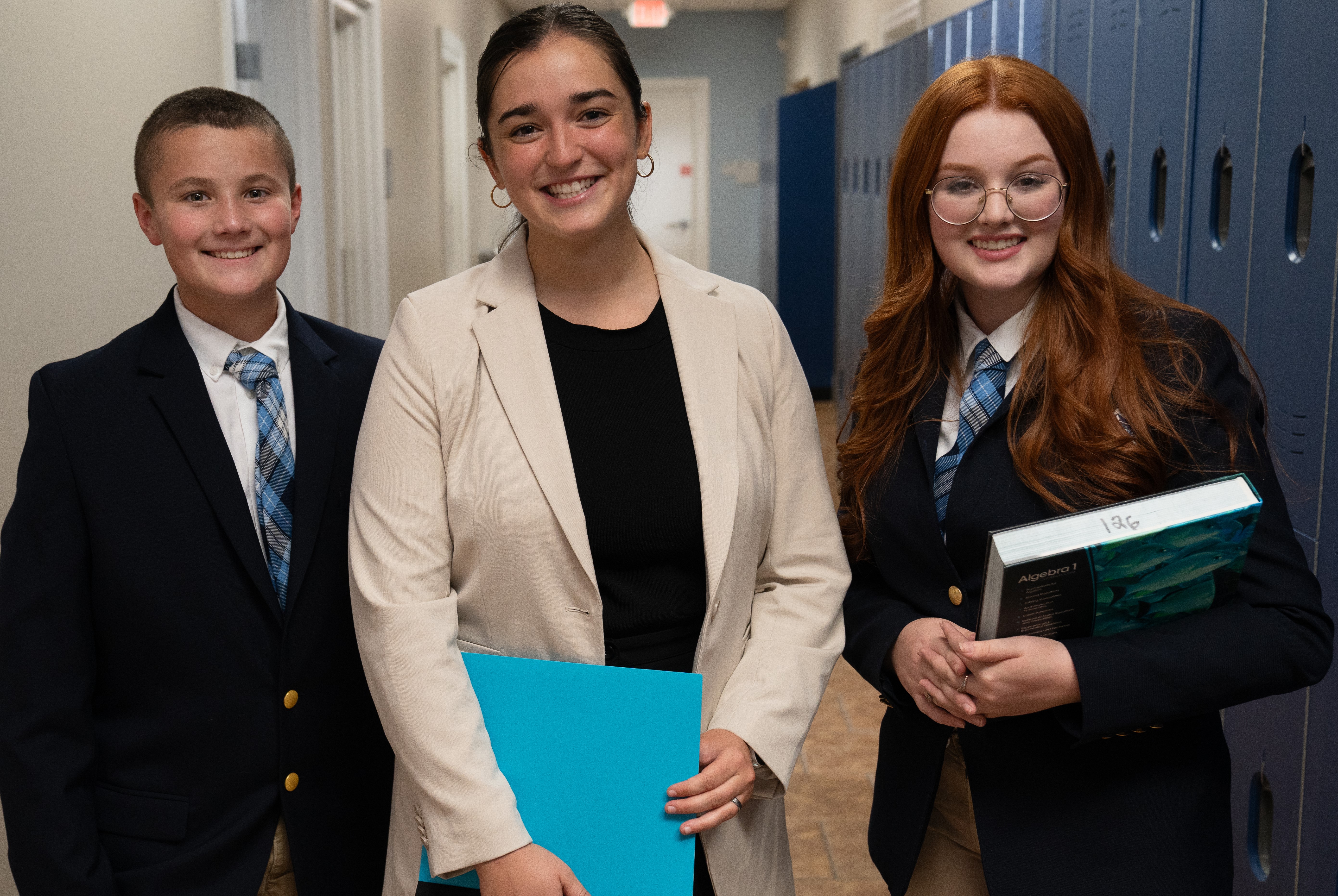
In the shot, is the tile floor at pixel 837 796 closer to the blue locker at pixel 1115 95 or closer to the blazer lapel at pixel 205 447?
the blue locker at pixel 1115 95

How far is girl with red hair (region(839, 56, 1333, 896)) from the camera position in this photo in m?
1.18

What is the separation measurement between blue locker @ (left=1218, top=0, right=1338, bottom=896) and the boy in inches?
58.7

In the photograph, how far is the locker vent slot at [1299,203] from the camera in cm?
178

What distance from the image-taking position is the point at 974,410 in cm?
136

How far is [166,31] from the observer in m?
2.91

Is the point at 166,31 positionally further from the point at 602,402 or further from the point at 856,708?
the point at 856,708

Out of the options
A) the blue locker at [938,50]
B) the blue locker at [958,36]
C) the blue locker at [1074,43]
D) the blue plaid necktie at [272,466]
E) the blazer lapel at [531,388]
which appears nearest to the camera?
the blazer lapel at [531,388]

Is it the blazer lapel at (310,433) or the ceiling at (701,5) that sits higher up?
the ceiling at (701,5)

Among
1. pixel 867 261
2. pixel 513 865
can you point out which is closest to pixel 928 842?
pixel 513 865

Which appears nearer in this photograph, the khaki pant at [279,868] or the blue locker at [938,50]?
the khaki pant at [279,868]

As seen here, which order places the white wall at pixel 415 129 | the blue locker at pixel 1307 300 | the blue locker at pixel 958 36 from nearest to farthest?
the blue locker at pixel 1307 300, the blue locker at pixel 958 36, the white wall at pixel 415 129

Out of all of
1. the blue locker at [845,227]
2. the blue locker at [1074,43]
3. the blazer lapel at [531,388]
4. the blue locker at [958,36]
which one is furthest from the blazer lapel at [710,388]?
the blue locker at [845,227]

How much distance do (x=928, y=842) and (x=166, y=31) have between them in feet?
9.11

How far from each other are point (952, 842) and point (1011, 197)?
2.68 feet
